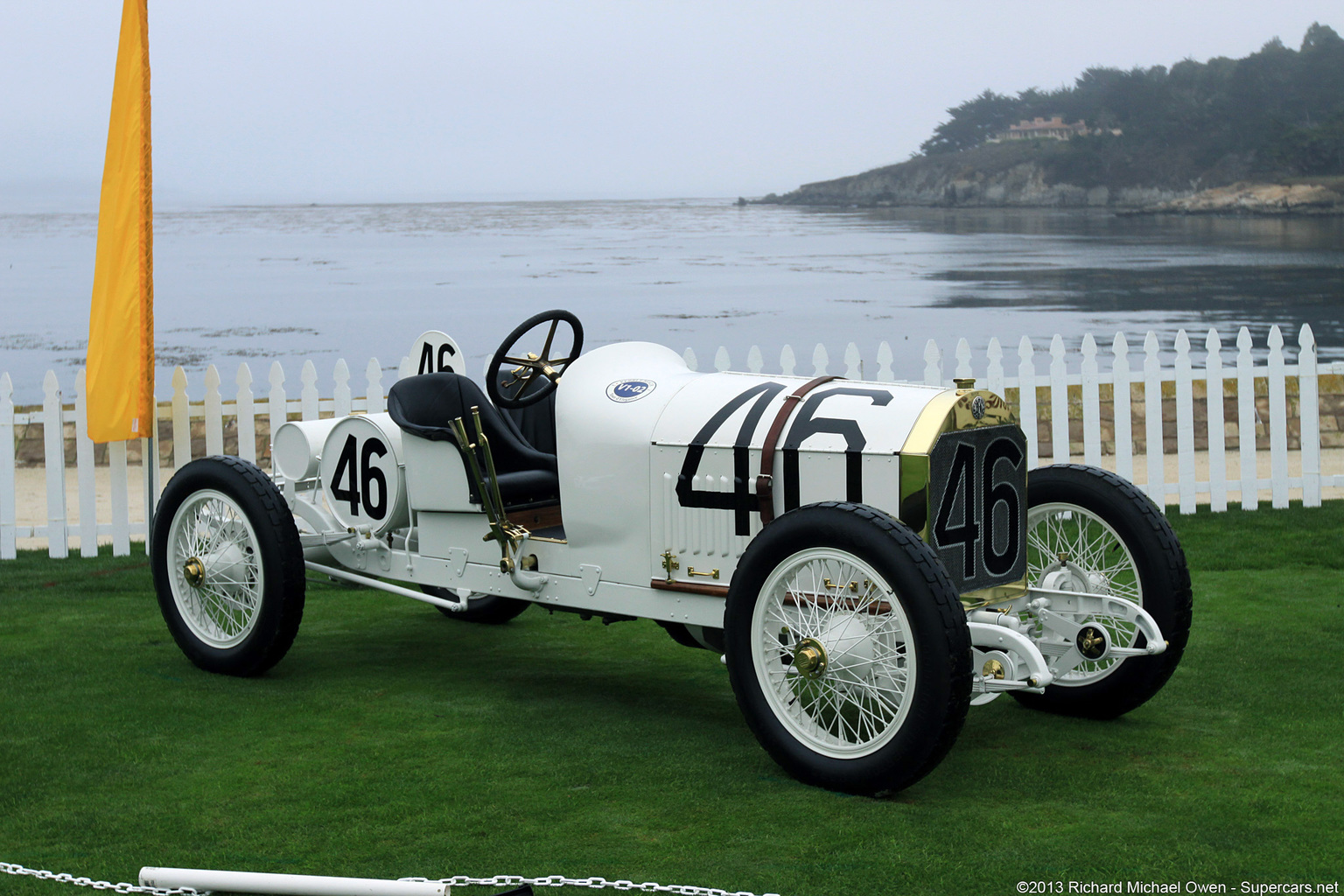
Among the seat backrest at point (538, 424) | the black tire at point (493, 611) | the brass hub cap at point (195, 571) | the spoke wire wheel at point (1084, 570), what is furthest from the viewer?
the black tire at point (493, 611)

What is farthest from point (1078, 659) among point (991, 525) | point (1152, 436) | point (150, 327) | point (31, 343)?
point (31, 343)

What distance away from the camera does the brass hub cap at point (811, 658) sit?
147 inches

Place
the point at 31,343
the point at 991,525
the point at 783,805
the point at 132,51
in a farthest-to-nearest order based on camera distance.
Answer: the point at 31,343 < the point at 132,51 < the point at 991,525 < the point at 783,805

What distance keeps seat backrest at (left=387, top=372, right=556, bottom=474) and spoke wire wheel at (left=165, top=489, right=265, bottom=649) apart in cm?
77

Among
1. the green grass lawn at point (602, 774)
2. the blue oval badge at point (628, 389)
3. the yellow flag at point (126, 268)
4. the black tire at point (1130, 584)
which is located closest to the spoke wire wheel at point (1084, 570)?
the black tire at point (1130, 584)

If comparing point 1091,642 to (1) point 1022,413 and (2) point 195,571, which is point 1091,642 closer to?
(2) point 195,571

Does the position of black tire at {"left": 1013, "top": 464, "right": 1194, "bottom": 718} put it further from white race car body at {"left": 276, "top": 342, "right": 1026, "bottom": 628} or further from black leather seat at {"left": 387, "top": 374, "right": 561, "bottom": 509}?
black leather seat at {"left": 387, "top": 374, "right": 561, "bottom": 509}

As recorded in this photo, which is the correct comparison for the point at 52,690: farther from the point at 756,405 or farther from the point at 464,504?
the point at 756,405

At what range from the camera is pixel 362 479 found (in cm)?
536

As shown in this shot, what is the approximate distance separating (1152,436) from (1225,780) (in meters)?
5.19

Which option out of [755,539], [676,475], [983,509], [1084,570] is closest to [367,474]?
[676,475]

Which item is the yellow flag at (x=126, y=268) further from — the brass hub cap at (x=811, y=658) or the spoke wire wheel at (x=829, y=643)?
the brass hub cap at (x=811, y=658)

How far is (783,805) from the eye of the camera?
3.70 m

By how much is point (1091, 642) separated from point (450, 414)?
8.05 feet
